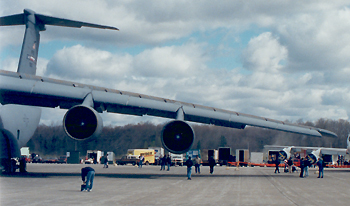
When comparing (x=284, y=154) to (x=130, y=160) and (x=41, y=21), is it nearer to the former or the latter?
(x=130, y=160)

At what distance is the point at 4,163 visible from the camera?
24406 mm

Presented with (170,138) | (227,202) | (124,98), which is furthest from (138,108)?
(227,202)

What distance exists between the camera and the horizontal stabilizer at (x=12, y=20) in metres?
22.6

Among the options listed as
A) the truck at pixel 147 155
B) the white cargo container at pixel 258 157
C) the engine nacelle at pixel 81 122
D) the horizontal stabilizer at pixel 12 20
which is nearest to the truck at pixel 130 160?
the truck at pixel 147 155

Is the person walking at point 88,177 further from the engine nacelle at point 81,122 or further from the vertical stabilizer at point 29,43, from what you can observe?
the vertical stabilizer at point 29,43

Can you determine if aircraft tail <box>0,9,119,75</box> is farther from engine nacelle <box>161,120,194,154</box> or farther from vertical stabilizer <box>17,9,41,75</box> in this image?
engine nacelle <box>161,120,194,154</box>

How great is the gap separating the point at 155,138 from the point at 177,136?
59.8 meters

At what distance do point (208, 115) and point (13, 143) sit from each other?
11.6 meters

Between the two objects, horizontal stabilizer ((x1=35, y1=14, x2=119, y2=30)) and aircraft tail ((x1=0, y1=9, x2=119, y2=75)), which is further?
aircraft tail ((x1=0, y1=9, x2=119, y2=75))

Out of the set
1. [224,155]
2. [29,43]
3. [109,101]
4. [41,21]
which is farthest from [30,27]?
[224,155]

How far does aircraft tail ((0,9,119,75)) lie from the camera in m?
Result: 23.0

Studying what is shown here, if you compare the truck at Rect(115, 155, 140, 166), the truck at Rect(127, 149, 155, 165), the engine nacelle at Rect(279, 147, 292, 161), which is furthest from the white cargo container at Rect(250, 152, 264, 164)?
the truck at Rect(115, 155, 140, 166)

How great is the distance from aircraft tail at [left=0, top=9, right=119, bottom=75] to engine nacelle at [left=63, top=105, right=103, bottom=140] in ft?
17.0

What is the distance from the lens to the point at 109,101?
21.3 m
